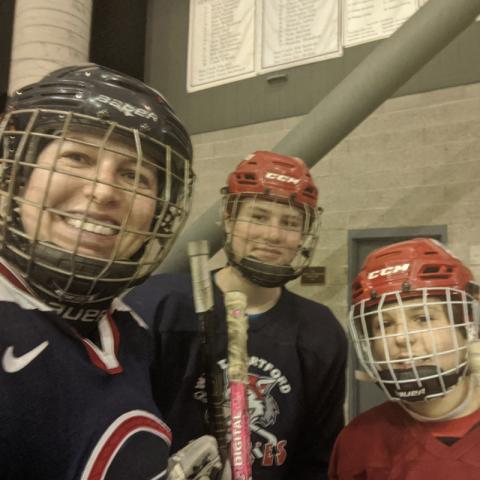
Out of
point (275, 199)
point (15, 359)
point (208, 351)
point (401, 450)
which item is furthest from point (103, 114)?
point (401, 450)

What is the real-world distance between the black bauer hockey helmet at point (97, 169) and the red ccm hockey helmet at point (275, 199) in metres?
0.53

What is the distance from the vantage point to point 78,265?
2.34ft

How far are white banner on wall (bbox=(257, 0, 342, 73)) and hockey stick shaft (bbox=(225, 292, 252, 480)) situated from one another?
2265 mm

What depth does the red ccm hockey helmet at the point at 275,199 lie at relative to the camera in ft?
4.59

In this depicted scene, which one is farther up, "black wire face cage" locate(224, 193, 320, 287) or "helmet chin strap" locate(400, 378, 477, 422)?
"black wire face cage" locate(224, 193, 320, 287)

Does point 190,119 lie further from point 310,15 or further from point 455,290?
point 455,290

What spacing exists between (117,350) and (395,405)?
33.3 inches

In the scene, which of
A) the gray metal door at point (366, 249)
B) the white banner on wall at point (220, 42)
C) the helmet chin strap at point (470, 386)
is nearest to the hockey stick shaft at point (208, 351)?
the helmet chin strap at point (470, 386)

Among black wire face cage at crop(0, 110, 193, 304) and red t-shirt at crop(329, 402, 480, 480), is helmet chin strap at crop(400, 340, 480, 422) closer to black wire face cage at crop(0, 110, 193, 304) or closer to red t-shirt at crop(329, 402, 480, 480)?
red t-shirt at crop(329, 402, 480, 480)

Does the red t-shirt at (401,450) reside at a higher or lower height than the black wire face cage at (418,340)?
lower

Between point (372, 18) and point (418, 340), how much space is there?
7.09ft

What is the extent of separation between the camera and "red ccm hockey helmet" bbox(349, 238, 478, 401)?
1180mm

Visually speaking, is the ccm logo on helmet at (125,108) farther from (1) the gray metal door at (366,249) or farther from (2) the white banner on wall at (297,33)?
(2) the white banner on wall at (297,33)

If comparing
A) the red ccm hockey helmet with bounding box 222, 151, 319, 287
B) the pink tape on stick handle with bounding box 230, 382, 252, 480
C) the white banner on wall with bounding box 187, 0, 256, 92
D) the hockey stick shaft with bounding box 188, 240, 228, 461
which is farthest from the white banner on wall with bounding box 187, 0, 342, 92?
the pink tape on stick handle with bounding box 230, 382, 252, 480
